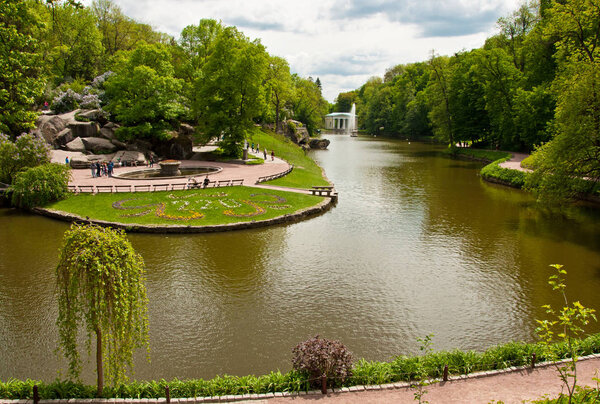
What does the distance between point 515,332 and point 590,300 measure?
5.02 m

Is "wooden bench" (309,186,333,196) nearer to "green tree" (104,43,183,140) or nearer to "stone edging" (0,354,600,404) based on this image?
"green tree" (104,43,183,140)

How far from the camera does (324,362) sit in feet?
34.8

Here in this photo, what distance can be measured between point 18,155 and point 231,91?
24.7 meters

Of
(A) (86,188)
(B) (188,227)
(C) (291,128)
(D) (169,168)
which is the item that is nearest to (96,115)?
(D) (169,168)

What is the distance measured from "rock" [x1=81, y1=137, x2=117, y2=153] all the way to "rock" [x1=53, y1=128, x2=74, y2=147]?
1.59m

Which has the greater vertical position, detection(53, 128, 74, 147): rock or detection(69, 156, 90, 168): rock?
detection(53, 128, 74, 147): rock

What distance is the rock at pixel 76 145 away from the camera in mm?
46469

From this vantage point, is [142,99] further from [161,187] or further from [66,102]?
[161,187]

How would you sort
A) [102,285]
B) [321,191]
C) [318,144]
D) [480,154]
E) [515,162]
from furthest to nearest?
[318,144], [480,154], [515,162], [321,191], [102,285]

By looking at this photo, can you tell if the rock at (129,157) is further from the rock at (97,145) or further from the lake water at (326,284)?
the lake water at (326,284)

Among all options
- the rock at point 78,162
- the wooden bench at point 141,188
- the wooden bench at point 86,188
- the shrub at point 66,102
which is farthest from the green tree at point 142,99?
the wooden bench at point 141,188

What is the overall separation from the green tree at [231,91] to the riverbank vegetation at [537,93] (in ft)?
102

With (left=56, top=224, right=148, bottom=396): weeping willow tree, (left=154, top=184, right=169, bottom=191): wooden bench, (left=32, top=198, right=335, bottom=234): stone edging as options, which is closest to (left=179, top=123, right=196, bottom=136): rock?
(left=154, top=184, right=169, bottom=191): wooden bench

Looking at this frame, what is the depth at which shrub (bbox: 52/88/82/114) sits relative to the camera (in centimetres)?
5272
